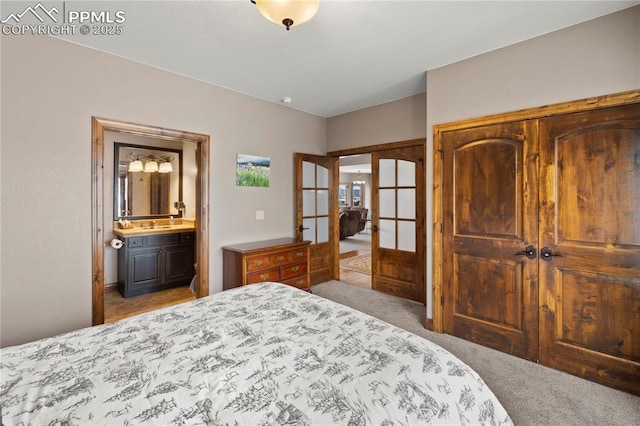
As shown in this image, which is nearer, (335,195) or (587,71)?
(587,71)

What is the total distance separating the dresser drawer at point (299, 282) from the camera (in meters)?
3.69

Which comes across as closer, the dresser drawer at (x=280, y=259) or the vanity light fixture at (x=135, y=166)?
the dresser drawer at (x=280, y=259)

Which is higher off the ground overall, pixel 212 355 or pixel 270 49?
pixel 270 49

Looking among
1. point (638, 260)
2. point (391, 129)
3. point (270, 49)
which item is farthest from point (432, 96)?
point (638, 260)

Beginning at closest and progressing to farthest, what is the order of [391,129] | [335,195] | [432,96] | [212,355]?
[212,355], [432,96], [391,129], [335,195]

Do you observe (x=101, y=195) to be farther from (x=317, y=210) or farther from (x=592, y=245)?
(x=592, y=245)

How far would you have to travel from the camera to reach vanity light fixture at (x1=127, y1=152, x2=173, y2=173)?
426 cm

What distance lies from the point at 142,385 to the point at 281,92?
3355mm

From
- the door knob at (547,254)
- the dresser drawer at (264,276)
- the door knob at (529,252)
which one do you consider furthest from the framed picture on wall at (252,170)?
the door knob at (547,254)

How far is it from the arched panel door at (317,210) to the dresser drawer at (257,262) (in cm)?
97

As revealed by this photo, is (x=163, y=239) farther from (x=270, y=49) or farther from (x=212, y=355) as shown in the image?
(x=212, y=355)

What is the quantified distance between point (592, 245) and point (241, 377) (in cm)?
262

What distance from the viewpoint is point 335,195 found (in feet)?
15.8

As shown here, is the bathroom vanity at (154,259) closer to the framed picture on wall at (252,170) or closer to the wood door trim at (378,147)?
the framed picture on wall at (252,170)
